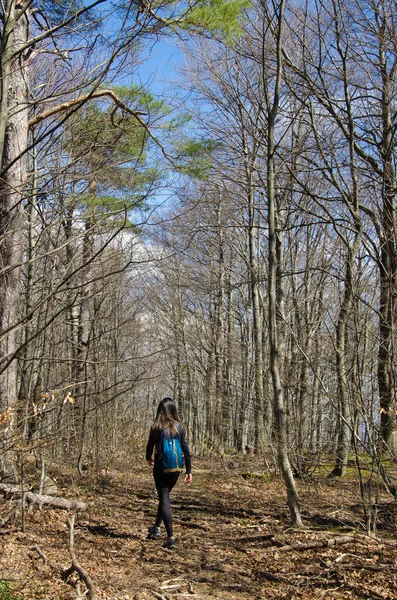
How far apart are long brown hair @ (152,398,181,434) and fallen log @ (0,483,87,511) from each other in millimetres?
1447

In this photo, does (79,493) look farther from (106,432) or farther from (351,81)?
(351,81)

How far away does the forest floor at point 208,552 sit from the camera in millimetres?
3822

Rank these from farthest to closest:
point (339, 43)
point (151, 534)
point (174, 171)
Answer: point (339, 43) < point (174, 171) < point (151, 534)

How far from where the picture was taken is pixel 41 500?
5.92 meters

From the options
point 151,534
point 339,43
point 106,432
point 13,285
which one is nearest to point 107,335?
point 106,432

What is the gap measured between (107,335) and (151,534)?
633 cm

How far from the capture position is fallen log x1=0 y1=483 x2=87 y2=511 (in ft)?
17.7

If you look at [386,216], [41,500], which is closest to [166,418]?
[41,500]

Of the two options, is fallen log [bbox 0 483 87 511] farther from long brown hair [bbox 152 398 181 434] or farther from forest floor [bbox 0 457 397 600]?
long brown hair [bbox 152 398 181 434]

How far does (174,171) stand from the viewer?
227 inches

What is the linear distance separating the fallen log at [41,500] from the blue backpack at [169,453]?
1390 millimetres

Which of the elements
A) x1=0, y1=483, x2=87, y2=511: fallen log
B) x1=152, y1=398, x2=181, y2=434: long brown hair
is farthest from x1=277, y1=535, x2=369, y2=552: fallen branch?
x1=0, y1=483, x2=87, y2=511: fallen log

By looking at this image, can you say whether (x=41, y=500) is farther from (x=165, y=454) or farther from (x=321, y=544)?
(x=321, y=544)

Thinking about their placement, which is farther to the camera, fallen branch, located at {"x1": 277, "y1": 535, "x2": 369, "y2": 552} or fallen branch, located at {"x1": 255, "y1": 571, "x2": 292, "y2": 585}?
fallen branch, located at {"x1": 277, "y1": 535, "x2": 369, "y2": 552}
